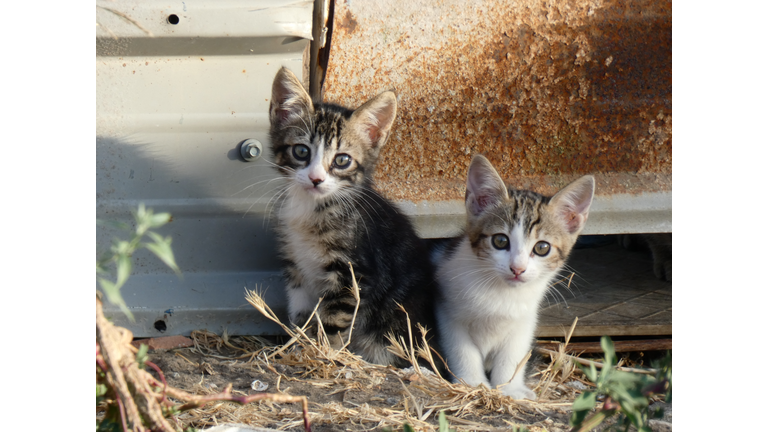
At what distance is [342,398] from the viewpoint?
199 centimetres

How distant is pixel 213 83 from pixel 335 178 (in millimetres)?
700

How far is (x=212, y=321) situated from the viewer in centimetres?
262

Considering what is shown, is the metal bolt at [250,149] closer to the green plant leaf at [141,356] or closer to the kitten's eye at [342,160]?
the kitten's eye at [342,160]

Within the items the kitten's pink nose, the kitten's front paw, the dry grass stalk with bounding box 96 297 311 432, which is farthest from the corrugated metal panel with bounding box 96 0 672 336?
the dry grass stalk with bounding box 96 297 311 432

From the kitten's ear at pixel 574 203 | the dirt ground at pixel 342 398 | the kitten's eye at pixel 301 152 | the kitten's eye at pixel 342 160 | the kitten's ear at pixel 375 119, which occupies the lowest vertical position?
the dirt ground at pixel 342 398

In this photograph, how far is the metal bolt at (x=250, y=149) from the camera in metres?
2.57

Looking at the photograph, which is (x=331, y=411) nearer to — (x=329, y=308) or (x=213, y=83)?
(x=329, y=308)

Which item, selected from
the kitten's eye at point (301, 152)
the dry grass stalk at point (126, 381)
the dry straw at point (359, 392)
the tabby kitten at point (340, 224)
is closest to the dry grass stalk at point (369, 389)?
the dry straw at point (359, 392)

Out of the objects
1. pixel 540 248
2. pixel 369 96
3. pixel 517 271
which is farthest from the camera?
pixel 369 96

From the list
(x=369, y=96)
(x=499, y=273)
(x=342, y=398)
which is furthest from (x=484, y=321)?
(x=369, y=96)

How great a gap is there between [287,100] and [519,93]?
1.11 meters

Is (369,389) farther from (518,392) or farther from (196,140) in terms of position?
(196,140)

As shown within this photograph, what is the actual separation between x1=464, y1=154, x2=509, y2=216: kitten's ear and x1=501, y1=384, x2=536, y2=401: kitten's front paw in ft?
2.33

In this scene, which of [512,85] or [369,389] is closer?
[369,389]
